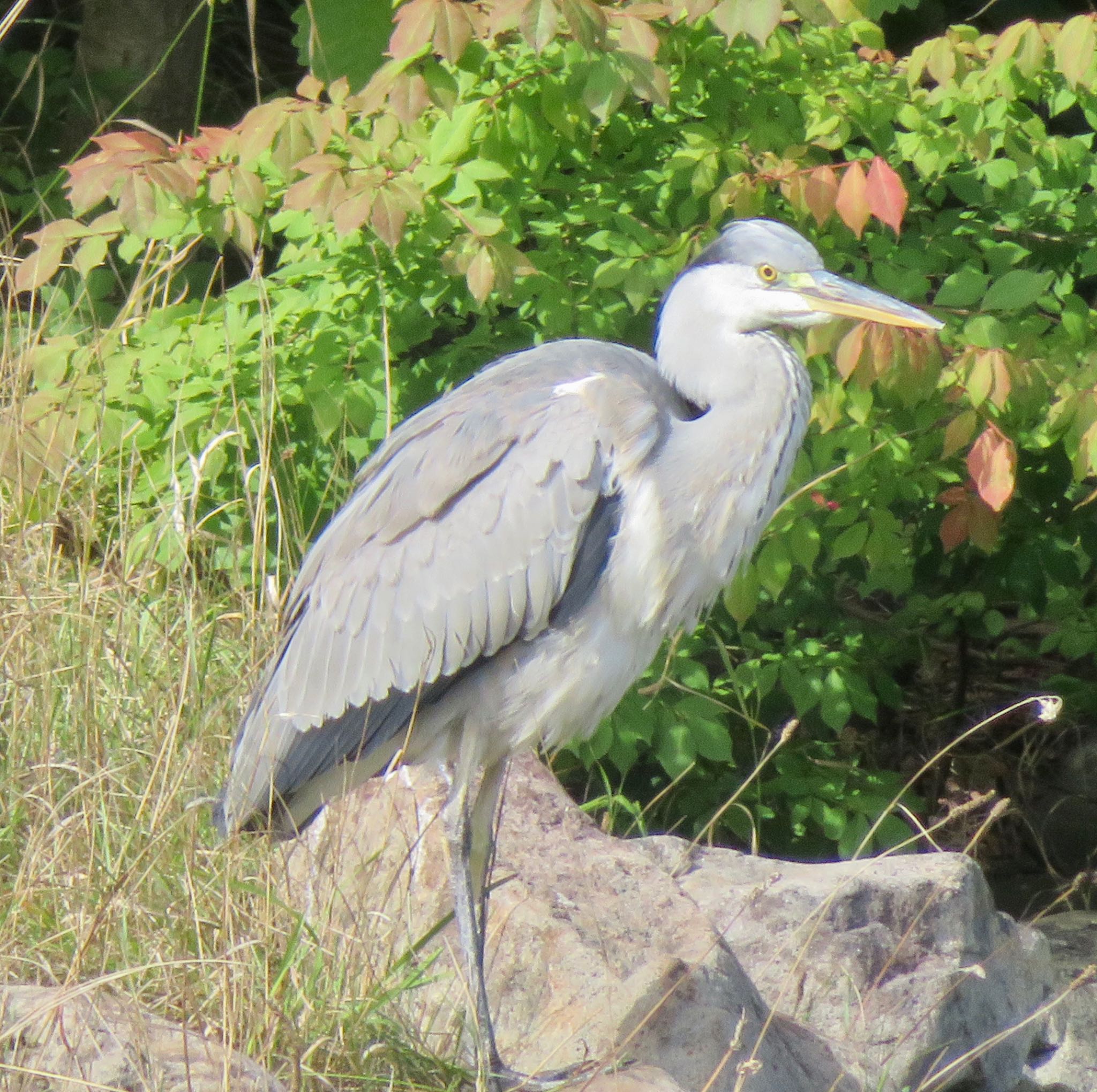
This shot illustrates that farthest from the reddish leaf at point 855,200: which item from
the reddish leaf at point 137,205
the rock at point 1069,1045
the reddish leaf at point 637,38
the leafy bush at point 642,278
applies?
the rock at point 1069,1045

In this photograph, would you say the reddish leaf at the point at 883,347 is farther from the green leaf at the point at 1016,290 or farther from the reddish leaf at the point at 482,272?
the reddish leaf at the point at 482,272

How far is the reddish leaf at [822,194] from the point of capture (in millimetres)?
3357

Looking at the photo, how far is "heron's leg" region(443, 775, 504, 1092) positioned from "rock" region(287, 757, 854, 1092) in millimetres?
54

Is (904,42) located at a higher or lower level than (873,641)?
higher

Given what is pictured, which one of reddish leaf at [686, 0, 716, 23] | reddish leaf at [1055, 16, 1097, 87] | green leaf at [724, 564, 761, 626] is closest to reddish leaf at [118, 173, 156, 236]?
reddish leaf at [686, 0, 716, 23]

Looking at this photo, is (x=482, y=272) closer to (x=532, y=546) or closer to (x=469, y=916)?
(x=532, y=546)

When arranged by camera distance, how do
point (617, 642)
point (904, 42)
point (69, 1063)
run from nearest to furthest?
point (69, 1063)
point (617, 642)
point (904, 42)

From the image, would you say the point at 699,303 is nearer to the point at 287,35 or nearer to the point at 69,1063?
the point at 69,1063

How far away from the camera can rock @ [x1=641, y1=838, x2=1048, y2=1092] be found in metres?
3.18

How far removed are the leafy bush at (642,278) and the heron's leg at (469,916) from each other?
2.08 ft

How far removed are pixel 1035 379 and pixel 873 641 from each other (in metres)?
1.57

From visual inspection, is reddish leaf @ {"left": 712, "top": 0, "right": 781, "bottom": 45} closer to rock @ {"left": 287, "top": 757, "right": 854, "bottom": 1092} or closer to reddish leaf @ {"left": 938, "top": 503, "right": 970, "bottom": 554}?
reddish leaf @ {"left": 938, "top": 503, "right": 970, "bottom": 554}

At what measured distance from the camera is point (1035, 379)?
3416 millimetres

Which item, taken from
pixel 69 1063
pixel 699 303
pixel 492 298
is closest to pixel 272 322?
pixel 492 298
